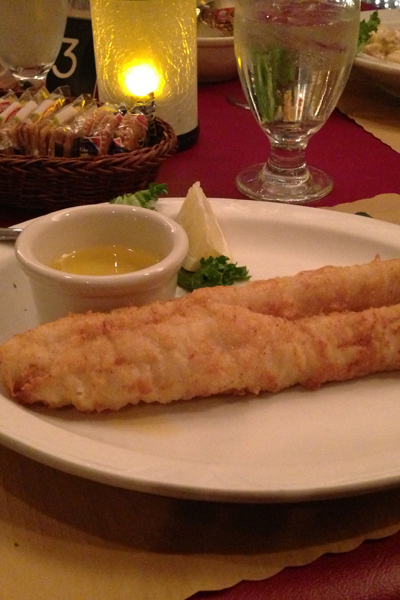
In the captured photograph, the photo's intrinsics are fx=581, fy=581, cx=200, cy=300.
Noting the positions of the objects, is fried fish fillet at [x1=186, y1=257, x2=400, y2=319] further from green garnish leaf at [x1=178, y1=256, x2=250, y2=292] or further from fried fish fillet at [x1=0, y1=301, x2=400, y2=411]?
green garnish leaf at [x1=178, y1=256, x2=250, y2=292]

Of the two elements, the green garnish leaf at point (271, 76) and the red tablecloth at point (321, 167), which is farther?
the green garnish leaf at point (271, 76)

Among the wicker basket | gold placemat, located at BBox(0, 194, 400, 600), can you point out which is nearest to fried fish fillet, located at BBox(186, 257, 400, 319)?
gold placemat, located at BBox(0, 194, 400, 600)

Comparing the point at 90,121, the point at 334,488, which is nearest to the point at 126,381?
the point at 334,488

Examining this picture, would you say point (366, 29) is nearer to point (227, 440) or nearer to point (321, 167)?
point (321, 167)

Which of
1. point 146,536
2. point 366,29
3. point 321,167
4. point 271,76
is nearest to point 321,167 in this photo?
point 321,167

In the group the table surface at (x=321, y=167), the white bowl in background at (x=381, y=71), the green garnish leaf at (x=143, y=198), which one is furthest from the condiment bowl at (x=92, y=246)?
the white bowl in background at (x=381, y=71)

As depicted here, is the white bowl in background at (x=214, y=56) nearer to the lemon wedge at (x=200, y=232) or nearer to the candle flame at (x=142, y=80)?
the candle flame at (x=142, y=80)

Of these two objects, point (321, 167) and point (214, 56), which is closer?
point (321, 167)
